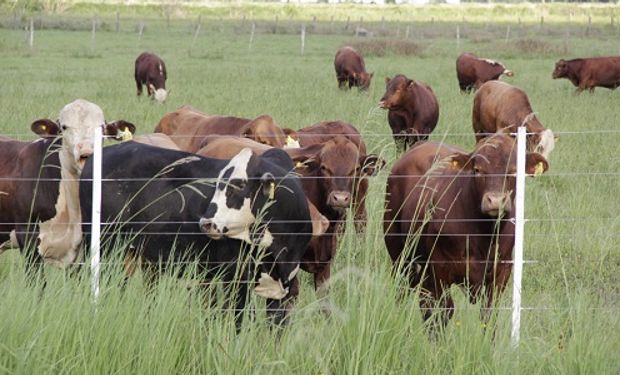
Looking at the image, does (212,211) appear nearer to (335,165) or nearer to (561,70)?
(335,165)

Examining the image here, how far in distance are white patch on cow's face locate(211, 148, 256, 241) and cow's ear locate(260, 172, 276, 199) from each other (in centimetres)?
12

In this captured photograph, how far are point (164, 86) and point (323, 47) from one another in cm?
1948

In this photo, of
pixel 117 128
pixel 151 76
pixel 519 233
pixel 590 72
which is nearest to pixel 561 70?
pixel 590 72

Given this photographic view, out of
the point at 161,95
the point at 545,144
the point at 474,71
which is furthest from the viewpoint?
the point at 474,71

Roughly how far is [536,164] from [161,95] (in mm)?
15847

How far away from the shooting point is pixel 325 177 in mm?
8164

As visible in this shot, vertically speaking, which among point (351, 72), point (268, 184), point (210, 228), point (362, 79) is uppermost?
point (268, 184)

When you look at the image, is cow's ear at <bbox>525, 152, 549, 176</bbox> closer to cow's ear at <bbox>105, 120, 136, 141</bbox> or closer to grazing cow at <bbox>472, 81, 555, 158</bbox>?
cow's ear at <bbox>105, 120, 136, 141</bbox>

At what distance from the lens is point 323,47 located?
139 feet

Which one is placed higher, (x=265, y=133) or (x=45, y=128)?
(x=45, y=128)

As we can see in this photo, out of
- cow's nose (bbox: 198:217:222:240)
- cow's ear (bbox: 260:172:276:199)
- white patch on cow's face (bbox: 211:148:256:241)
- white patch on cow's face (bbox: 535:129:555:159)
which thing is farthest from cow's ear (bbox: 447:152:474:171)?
white patch on cow's face (bbox: 535:129:555:159)

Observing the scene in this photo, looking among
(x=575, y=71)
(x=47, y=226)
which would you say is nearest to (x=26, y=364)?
(x=47, y=226)

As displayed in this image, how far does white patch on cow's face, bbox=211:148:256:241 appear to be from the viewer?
6.59 meters

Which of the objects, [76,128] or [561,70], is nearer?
[76,128]
